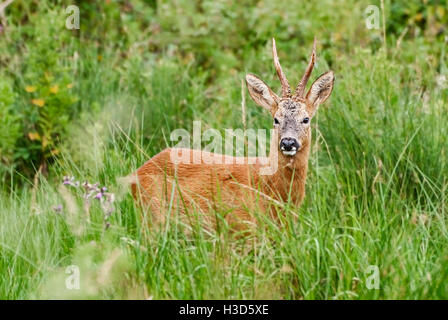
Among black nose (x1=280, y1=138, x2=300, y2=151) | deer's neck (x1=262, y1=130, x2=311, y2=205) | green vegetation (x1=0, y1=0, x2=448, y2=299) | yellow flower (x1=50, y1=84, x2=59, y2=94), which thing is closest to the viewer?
green vegetation (x1=0, y1=0, x2=448, y2=299)

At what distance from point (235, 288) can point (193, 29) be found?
513 cm

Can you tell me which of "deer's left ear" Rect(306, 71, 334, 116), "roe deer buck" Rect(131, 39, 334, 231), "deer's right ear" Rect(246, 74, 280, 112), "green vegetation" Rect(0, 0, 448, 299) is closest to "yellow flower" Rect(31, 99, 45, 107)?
"green vegetation" Rect(0, 0, 448, 299)

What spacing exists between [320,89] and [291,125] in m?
0.33

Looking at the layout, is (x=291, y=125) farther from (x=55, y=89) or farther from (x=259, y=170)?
(x=55, y=89)

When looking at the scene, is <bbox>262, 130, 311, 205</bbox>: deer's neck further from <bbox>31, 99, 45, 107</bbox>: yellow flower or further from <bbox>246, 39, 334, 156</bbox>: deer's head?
<bbox>31, 99, 45, 107</bbox>: yellow flower

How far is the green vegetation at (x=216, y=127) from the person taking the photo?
3.23 metres

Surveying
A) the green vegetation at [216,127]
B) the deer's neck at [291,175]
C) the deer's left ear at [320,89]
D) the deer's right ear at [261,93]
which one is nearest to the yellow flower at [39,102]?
the green vegetation at [216,127]

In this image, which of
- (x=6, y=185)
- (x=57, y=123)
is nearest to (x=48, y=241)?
(x=6, y=185)

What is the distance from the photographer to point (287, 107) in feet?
13.7

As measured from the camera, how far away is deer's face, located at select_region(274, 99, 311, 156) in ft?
13.3

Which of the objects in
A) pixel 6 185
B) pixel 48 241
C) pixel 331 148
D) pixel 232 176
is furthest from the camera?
pixel 6 185

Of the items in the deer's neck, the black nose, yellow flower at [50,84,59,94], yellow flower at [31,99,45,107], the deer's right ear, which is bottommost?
the deer's neck

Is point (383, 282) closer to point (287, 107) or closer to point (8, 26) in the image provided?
point (287, 107)
